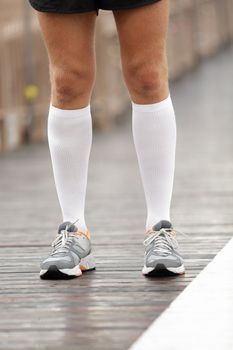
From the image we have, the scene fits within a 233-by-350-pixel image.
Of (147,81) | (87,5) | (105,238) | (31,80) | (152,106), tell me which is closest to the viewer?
(87,5)

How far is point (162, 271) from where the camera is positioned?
16.1 feet

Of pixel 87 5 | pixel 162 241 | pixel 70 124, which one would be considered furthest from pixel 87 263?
pixel 87 5

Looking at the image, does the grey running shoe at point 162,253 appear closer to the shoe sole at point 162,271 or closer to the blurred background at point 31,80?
the shoe sole at point 162,271

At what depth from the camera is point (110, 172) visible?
9.77m

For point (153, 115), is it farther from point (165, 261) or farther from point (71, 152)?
point (165, 261)

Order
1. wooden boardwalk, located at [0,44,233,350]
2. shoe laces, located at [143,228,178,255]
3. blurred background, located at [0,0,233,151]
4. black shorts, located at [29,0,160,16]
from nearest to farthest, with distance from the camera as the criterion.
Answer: wooden boardwalk, located at [0,44,233,350] < black shorts, located at [29,0,160,16] < shoe laces, located at [143,228,178,255] < blurred background, located at [0,0,233,151]

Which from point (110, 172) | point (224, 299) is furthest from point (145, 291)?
point (110, 172)

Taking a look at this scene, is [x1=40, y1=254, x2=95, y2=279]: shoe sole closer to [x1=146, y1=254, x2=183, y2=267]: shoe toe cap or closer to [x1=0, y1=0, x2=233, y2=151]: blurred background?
[x1=146, y1=254, x2=183, y2=267]: shoe toe cap

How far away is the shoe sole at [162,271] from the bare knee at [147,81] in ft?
1.93

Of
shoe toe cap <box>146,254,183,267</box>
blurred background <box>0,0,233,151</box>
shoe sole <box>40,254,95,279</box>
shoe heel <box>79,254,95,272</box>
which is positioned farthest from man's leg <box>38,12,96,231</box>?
blurred background <box>0,0,233,151</box>

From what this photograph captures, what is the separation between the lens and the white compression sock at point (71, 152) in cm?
506

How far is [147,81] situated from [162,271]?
2.15 feet

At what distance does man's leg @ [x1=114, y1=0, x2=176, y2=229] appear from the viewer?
4.84 m

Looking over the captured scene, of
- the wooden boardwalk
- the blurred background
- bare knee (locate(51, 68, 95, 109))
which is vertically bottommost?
the blurred background
